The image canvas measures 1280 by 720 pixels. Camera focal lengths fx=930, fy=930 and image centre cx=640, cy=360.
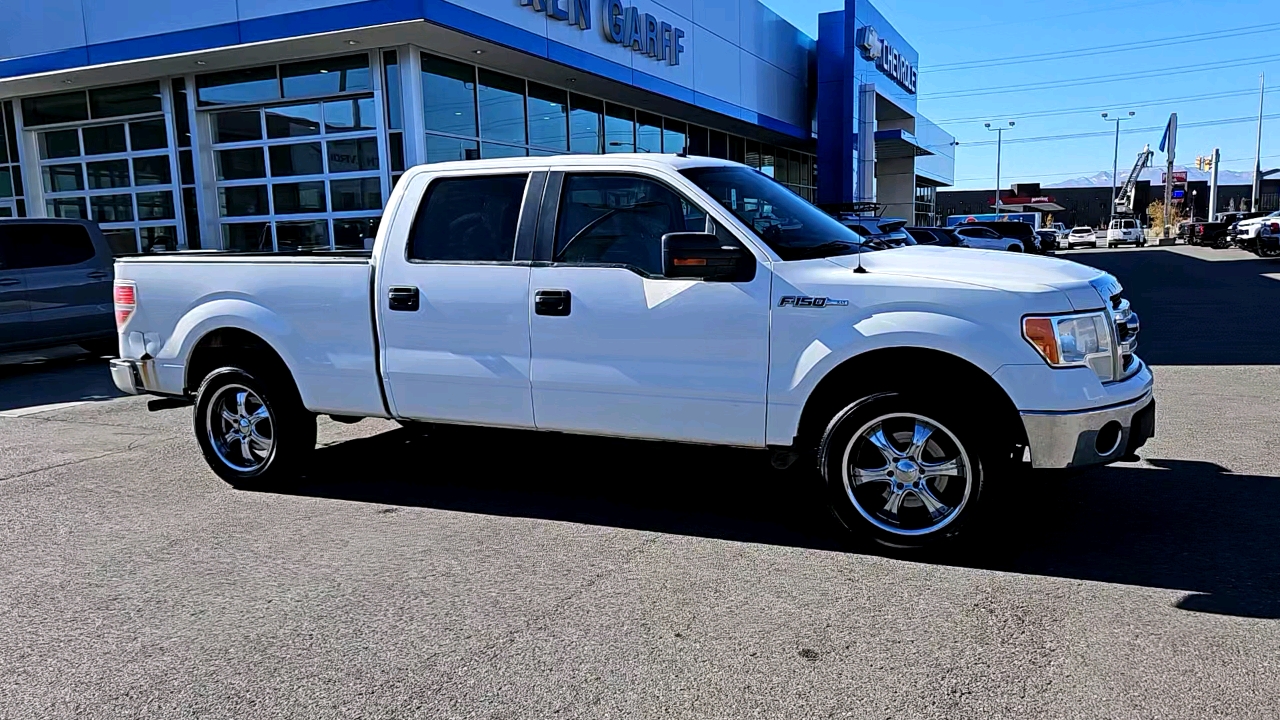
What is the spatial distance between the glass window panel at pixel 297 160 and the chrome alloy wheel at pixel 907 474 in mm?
14361

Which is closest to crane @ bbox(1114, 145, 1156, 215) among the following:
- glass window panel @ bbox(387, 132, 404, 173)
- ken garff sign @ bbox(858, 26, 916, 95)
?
ken garff sign @ bbox(858, 26, 916, 95)

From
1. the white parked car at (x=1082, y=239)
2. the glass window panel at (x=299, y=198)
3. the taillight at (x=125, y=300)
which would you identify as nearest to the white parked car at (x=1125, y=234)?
the white parked car at (x=1082, y=239)

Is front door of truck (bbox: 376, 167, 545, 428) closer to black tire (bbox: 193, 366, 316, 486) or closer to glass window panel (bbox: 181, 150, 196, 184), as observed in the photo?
black tire (bbox: 193, 366, 316, 486)

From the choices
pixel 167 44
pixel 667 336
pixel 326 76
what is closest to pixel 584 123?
pixel 326 76

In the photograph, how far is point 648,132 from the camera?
23875 millimetres

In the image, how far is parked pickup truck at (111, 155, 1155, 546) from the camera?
433 centimetres

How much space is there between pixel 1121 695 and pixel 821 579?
4.53ft

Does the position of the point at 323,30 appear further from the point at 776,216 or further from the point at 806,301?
the point at 806,301

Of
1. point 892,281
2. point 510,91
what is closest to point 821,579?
point 892,281

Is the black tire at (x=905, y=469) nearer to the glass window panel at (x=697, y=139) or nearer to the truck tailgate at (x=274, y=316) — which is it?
the truck tailgate at (x=274, y=316)

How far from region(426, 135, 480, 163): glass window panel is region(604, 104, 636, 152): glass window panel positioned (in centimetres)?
477

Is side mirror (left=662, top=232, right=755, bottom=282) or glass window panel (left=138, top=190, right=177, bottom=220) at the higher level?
glass window panel (left=138, top=190, right=177, bottom=220)

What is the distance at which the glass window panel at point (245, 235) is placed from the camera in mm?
17547

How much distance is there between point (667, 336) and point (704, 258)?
18.9 inches
